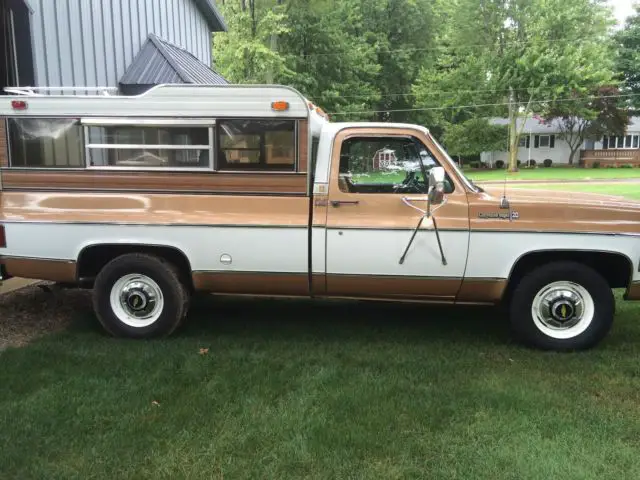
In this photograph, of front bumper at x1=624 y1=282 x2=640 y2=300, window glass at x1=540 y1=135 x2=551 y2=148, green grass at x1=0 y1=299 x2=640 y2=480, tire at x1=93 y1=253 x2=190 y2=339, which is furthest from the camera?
window glass at x1=540 y1=135 x2=551 y2=148

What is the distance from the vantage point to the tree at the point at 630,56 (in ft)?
150

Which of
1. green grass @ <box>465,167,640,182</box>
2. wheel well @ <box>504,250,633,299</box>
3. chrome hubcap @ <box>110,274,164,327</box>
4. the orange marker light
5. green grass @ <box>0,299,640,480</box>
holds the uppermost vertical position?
the orange marker light

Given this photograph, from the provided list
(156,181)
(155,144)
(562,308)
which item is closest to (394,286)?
(562,308)

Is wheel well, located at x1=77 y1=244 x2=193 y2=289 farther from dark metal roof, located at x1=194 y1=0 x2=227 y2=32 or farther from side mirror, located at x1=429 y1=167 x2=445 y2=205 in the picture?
dark metal roof, located at x1=194 y1=0 x2=227 y2=32

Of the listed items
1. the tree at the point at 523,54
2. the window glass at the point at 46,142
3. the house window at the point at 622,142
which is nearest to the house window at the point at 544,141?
the house window at the point at 622,142

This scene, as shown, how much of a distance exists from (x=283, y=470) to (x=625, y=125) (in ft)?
166

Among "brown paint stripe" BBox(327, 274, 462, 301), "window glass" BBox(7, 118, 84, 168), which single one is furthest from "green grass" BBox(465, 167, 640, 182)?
"window glass" BBox(7, 118, 84, 168)

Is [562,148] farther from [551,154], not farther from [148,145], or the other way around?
[148,145]

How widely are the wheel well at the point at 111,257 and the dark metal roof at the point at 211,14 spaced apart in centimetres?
1144

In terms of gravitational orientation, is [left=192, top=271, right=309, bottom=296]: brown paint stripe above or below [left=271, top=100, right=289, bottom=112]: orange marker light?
below

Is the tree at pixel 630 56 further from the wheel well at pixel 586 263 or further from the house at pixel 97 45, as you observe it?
the wheel well at pixel 586 263

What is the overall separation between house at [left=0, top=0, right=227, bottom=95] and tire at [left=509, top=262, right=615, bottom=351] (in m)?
4.26

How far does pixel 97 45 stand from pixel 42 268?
18.4 ft

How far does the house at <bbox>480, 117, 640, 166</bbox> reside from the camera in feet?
158
